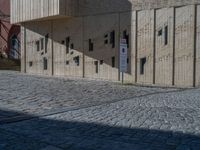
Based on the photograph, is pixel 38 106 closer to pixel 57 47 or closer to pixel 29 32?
pixel 57 47

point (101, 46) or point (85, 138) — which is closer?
point (85, 138)

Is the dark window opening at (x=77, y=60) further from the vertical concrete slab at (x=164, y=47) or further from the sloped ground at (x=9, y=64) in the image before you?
the sloped ground at (x=9, y=64)

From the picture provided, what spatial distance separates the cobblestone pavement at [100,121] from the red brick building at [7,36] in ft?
69.7

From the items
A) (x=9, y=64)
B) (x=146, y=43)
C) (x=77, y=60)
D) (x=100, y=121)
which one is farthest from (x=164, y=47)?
(x=9, y=64)

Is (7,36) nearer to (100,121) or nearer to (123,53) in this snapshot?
(123,53)

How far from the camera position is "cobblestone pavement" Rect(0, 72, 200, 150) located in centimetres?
703

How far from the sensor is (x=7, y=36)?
114 feet

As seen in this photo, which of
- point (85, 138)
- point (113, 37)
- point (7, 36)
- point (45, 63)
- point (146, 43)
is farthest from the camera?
point (7, 36)

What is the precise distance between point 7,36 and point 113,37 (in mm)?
17179

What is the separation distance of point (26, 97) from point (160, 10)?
7598 millimetres

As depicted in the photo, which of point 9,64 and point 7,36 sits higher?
point 7,36

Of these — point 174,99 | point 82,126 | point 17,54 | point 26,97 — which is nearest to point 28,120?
point 82,126

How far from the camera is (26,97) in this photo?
13.0 m

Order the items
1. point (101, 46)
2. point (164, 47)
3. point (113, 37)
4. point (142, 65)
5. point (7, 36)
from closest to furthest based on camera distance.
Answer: point (164, 47)
point (142, 65)
point (113, 37)
point (101, 46)
point (7, 36)
